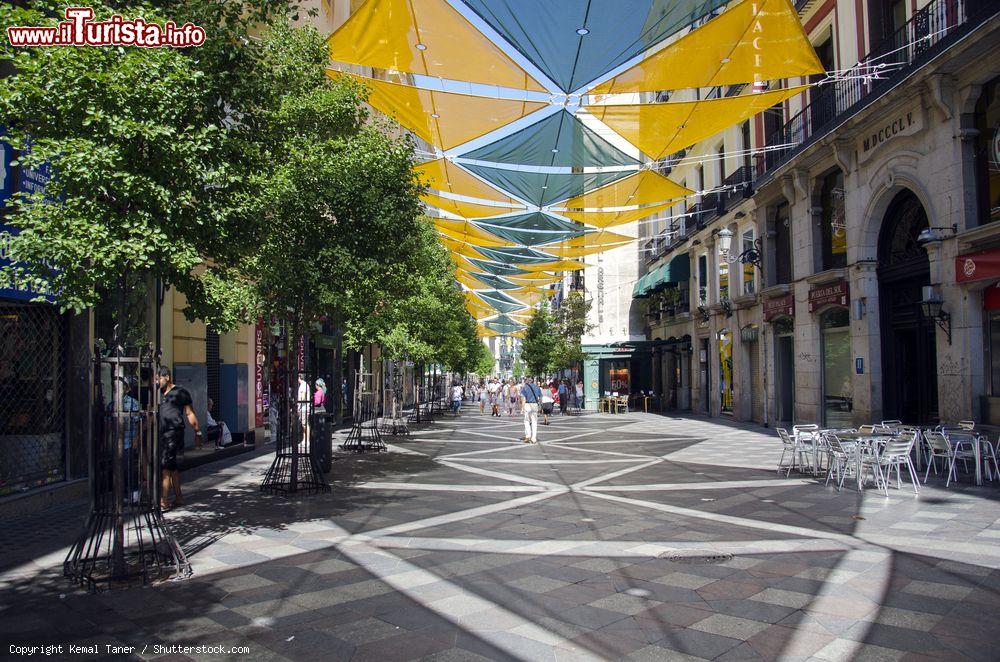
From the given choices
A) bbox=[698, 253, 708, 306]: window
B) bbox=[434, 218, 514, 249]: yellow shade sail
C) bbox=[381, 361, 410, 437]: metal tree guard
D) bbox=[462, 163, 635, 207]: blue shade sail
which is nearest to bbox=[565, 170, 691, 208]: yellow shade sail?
bbox=[462, 163, 635, 207]: blue shade sail

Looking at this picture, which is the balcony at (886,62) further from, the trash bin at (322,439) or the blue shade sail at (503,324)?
the blue shade sail at (503,324)

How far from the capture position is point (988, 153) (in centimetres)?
1261

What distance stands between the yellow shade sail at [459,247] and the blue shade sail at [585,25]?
14.1m

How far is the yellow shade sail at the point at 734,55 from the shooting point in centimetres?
1192

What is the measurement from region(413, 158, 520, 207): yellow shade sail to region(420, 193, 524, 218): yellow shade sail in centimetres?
63

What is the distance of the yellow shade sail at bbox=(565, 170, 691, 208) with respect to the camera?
767 inches

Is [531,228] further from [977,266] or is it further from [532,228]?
[977,266]

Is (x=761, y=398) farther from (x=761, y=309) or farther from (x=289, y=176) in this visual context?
(x=289, y=176)

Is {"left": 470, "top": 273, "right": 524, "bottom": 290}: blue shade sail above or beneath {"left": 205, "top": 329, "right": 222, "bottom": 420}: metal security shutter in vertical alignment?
above

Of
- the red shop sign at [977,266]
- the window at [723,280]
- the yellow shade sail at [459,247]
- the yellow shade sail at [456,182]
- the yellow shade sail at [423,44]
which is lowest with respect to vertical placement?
the red shop sign at [977,266]

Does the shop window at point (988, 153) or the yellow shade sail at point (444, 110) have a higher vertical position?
the yellow shade sail at point (444, 110)

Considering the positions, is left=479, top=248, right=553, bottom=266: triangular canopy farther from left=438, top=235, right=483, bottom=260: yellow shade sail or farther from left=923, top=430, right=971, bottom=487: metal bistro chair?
left=923, top=430, right=971, bottom=487: metal bistro chair

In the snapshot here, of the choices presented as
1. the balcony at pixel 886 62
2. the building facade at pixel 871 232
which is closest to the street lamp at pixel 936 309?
the building facade at pixel 871 232

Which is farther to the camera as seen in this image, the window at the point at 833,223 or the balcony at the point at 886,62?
the window at the point at 833,223
